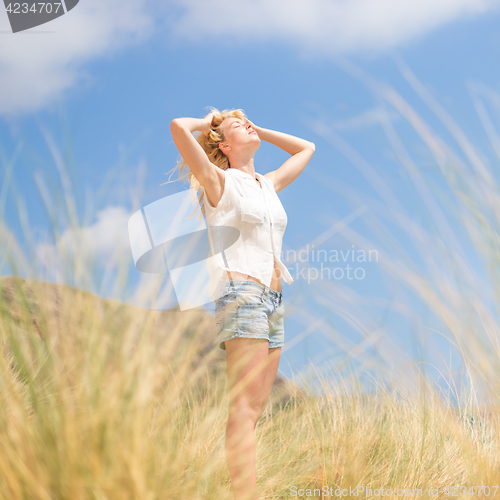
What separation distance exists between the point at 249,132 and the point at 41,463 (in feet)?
6.10

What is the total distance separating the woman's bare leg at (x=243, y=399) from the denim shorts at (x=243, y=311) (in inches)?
1.5

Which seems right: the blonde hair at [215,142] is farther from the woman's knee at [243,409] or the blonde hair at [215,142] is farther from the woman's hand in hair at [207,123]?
the woman's knee at [243,409]

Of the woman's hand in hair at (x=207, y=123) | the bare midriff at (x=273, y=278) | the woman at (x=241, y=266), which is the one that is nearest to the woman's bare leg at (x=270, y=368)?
the woman at (x=241, y=266)

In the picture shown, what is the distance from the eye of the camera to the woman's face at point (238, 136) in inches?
94.5

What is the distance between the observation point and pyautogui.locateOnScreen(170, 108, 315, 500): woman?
1817 mm

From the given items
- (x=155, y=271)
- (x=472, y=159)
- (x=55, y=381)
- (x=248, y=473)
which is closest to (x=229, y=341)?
(x=248, y=473)

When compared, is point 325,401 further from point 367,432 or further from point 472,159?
point 472,159

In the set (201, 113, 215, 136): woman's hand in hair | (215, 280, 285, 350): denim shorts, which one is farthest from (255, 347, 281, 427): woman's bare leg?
(201, 113, 215, 136): woman's hand in hair

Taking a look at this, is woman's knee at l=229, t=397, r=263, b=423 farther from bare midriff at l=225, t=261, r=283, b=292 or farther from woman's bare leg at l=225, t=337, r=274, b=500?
bare midriff at l=225, t=261, r=283, b=292

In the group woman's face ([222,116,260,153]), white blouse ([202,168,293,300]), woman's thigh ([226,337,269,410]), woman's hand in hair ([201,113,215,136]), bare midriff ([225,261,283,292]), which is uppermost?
woman's hand in hair ([201,113,215,136])

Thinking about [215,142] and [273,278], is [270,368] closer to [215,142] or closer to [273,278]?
[273,278]

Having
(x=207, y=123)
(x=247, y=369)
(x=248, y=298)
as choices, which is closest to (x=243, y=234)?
(x=248, y=298)

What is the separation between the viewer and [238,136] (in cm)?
241

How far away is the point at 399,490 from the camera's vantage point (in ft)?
6.67
